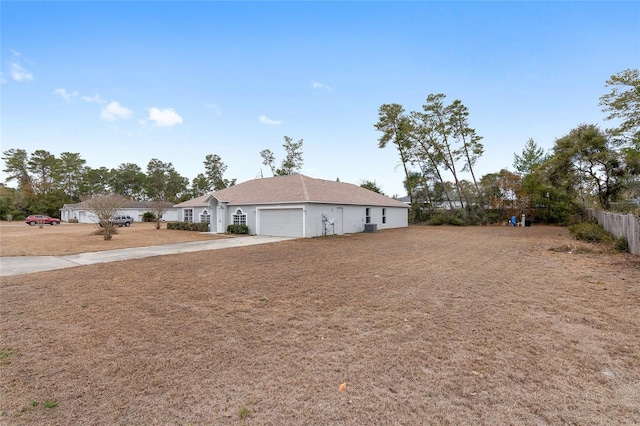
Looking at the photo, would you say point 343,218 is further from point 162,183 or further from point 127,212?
point 162,183

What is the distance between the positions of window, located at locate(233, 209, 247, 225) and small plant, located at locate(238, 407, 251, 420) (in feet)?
64.6

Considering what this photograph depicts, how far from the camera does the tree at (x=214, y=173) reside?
185ft

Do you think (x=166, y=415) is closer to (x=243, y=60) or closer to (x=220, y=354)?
(x=220, y=354)

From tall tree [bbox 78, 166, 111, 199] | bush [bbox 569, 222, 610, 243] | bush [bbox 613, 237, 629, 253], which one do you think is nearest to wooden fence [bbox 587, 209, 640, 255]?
bush [bbox 613, 237, 629, 253]

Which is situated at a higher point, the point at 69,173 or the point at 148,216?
the point at 69,173

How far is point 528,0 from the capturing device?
12625 mm

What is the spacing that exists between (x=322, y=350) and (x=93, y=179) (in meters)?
67.8

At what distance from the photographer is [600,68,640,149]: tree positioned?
50.3 feet

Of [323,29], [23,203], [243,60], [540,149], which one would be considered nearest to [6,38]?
[243,60]

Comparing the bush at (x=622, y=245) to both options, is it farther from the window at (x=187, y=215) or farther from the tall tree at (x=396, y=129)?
the window at (x=187, y=215)

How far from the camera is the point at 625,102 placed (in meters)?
15.8

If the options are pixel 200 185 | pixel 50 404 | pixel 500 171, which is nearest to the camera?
pixel 50 404

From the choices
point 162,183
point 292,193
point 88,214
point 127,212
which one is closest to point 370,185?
point 292,193

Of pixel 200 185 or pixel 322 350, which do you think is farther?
pixel 200 185
